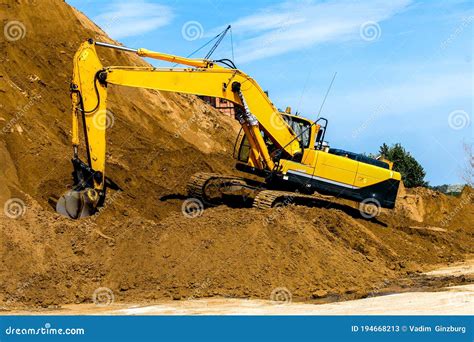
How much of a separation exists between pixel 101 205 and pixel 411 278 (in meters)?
7.39

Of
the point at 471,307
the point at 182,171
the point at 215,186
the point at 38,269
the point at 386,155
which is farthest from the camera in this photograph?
the point at 386,155

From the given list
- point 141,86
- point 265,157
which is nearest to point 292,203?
point 265,157

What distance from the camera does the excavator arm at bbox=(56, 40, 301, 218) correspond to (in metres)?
18.5

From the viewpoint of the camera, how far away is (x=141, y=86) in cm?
1944

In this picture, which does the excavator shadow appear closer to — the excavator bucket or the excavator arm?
the excavator arm

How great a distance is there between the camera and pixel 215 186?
885 inches

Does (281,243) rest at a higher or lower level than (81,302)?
higher

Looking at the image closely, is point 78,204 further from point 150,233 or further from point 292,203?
point 292,203

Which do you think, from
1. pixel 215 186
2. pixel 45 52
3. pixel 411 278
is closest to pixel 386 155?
pixel 45 52

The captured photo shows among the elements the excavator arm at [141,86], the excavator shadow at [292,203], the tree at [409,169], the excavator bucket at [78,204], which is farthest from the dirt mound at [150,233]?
the tree at [409,169]

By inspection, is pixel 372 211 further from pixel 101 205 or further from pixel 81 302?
Result: pixel 81 302

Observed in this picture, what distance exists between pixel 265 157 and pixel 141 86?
396cm

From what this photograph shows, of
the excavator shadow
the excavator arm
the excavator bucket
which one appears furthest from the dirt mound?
the excavator arm

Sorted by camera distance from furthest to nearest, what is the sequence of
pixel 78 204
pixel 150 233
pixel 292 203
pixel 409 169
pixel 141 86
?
pixel 409 169
pixel 292 203
pixel 141 86
pixel 78 204
pixel 150 233
